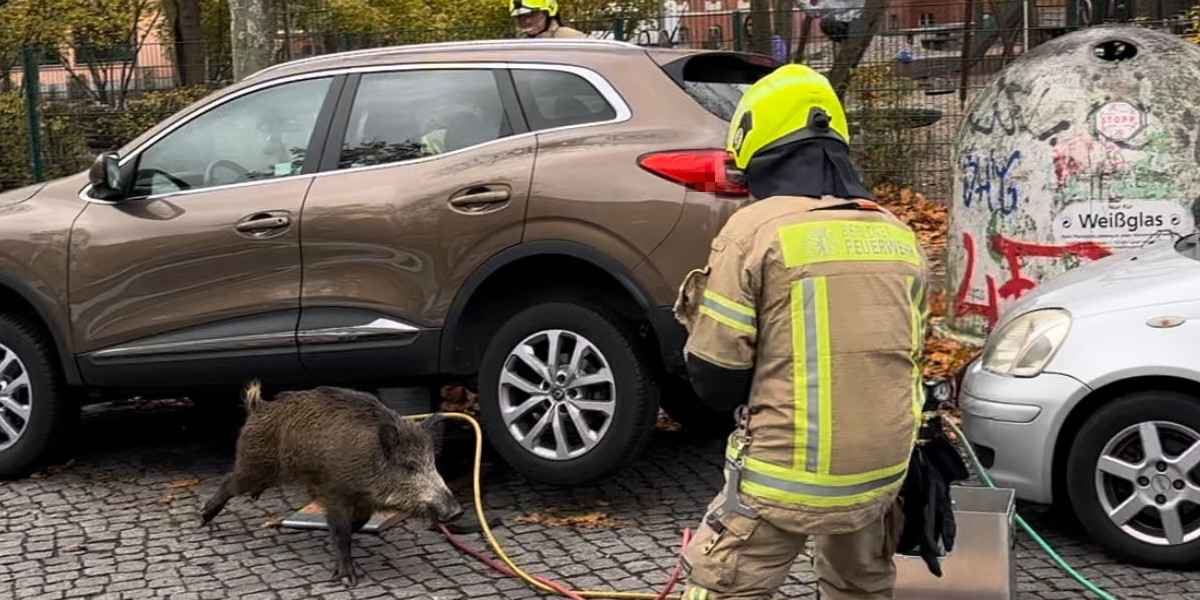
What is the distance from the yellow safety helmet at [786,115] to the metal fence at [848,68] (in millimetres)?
7225

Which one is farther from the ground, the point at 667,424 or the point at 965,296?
the point at 965,296

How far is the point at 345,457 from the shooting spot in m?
5.62

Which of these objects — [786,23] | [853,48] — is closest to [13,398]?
[853,48]

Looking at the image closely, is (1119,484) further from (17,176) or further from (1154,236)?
(17,176)

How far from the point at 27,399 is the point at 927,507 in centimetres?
471

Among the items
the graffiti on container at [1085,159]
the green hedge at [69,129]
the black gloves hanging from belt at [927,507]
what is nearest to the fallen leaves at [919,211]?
the graffiti on container at [1085,159]

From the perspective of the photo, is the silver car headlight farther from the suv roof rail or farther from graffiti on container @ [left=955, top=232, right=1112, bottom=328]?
the suv roof rail

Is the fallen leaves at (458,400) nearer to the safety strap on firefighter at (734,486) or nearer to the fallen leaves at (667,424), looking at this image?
the fallen leaves at (667,424)

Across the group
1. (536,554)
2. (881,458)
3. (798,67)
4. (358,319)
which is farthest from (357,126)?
(881,458)

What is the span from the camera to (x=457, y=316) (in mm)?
6344

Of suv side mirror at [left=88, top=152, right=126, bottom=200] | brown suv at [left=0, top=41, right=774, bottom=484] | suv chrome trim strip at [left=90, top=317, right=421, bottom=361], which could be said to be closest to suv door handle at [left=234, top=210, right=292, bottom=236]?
brown suv at [left=0, top=41, right=774, bottom=484]

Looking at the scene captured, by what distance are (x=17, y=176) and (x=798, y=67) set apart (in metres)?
11.3

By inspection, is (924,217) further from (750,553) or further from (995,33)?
(750,553)

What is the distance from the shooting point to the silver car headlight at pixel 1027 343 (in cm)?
563
